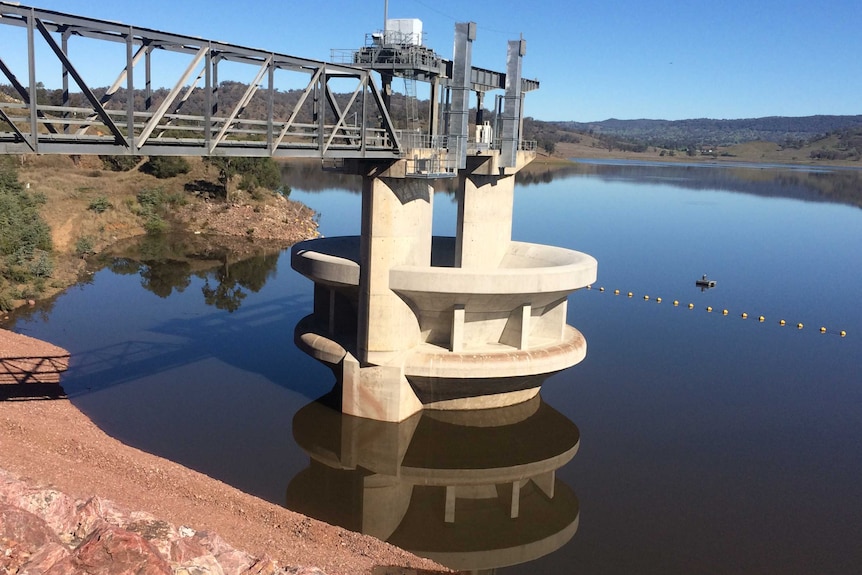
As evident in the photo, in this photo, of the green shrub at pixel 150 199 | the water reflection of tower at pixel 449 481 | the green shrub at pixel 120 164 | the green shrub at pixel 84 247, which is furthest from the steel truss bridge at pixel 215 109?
the green shrub at pixel 120 164

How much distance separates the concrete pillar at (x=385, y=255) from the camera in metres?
21.3

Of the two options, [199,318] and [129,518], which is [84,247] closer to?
[199,318]

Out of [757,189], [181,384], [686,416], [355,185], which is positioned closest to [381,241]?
[181,384]

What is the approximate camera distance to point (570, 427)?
2284 cm

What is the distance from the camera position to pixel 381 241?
21.3 metres

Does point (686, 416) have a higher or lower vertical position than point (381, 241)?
lower

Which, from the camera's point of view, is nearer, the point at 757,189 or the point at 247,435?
the point at 247,435

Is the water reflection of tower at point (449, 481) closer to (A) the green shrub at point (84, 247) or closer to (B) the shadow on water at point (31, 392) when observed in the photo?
(B) the shadow on water at point (31, 392)

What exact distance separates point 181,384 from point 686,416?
15.4m

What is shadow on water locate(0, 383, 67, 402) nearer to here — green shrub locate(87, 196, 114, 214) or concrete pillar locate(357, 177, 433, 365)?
concrete pillar locate(357, 177, 433, 365)

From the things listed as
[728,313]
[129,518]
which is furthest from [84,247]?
[129,518]

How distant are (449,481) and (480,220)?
9.69m

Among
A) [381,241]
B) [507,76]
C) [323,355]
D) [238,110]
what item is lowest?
[323,355]

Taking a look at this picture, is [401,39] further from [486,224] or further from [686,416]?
[686,416]
